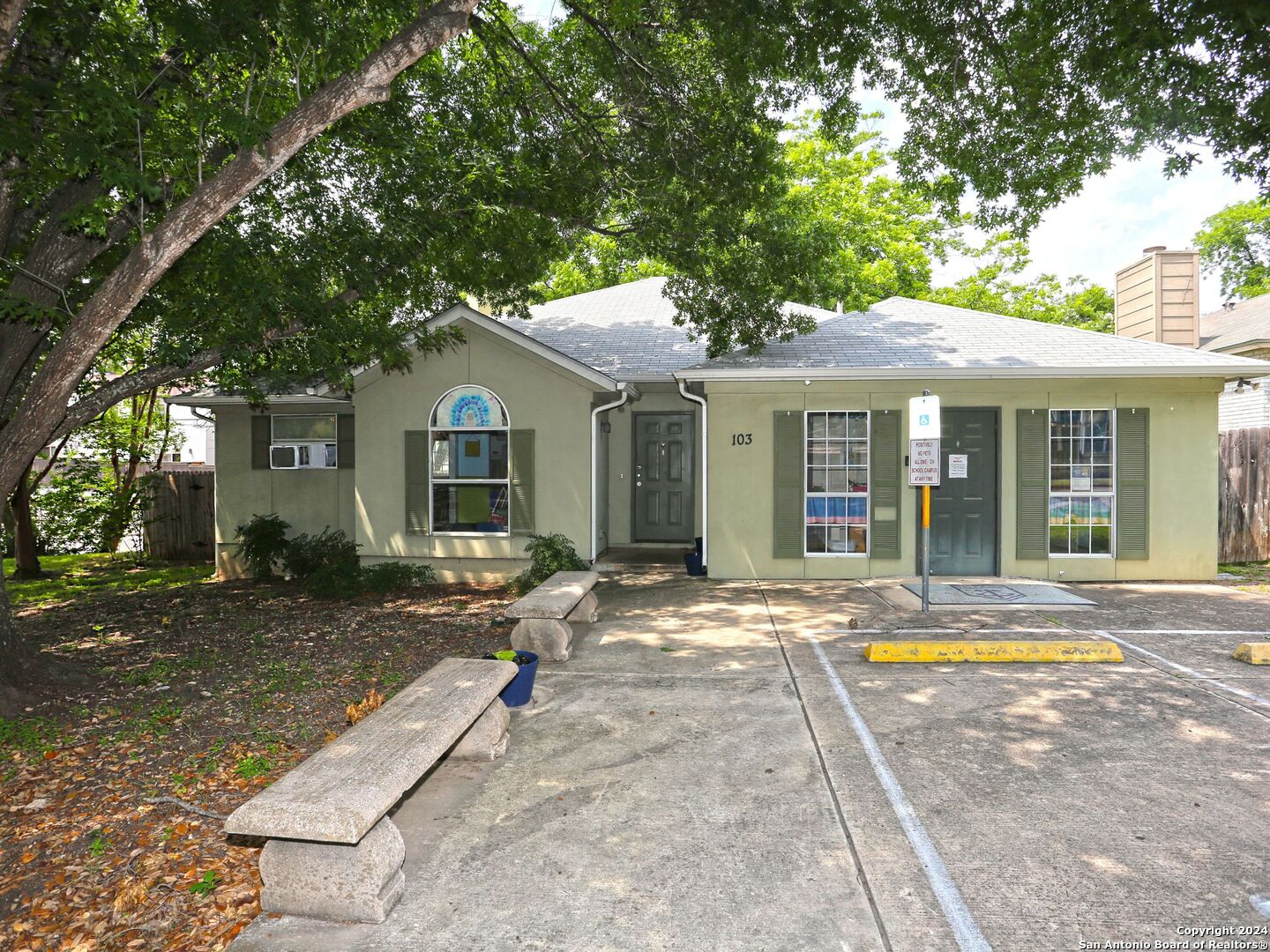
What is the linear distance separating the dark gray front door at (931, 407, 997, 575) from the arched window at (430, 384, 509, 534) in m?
6.06

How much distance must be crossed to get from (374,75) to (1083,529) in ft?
32.4

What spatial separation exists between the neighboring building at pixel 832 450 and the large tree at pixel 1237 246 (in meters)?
32.4

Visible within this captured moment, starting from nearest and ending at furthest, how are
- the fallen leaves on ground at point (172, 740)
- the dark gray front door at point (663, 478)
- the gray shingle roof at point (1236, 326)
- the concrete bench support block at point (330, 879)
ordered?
the concrete bench support block at point (330, 879) → the fallen leaves on ground at point (172, 740) → the dark gray front door at point (663, 478) → the gray shingle roof at point (1236, 326)

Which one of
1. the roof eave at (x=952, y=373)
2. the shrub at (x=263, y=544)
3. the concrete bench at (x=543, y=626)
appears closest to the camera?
the concrete bench at (x=543, y=626)

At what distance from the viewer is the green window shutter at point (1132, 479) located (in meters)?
10.1

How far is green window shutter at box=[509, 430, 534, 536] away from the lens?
426 inches

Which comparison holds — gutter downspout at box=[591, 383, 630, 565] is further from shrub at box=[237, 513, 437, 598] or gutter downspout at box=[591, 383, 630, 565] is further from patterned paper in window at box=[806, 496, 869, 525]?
patterned paper in window at box=[806, 496, 869, 525]

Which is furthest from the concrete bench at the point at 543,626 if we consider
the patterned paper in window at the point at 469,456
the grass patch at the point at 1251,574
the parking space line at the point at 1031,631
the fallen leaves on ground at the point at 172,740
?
the grass patch at the point at 1251,574

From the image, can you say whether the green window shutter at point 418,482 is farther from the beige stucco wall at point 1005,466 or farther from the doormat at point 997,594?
the doormat at point 997,594

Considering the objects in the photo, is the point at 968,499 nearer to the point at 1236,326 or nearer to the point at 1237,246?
the point at 1236,326

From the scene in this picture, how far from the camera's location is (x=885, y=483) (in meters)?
10.3

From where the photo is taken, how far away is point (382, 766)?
10.9 ft

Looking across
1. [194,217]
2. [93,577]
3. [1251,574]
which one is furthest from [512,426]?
[1251,574]

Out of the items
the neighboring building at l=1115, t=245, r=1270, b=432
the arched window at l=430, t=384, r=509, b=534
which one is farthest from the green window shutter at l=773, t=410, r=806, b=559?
the neighboring building at l=1115, t=245, r=1270, b=432
